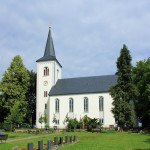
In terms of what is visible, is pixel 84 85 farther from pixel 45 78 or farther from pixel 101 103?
pixel 45 78

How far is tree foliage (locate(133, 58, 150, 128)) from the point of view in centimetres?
3304

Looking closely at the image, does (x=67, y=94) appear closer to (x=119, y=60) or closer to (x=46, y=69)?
(x=46, y=69)

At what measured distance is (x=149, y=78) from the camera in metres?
32.5

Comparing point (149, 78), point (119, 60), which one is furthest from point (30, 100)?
point (149, 78)

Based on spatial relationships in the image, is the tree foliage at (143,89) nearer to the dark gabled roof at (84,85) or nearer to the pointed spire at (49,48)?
the dark gabled roof at (84,85)

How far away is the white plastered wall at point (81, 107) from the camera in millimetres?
41188

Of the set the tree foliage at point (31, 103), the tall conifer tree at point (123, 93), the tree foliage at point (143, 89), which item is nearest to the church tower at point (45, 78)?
the tree foliage at point (31, 103)

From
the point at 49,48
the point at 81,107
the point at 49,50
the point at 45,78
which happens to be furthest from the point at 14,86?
the point at 81,107

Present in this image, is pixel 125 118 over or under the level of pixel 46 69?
under

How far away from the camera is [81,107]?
43.3 metres

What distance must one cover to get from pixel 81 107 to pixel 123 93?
13093mm

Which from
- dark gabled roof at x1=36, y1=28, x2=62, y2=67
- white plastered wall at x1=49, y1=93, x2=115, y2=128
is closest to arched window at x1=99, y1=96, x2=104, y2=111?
white plastered wall at x1=49, y1=93, x2=115, y2=128

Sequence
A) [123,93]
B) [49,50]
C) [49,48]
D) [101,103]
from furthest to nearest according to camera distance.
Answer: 1. [49,48]
2. [49,50]
3. [101,103]
4. [123,93]

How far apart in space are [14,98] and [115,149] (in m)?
33.1
